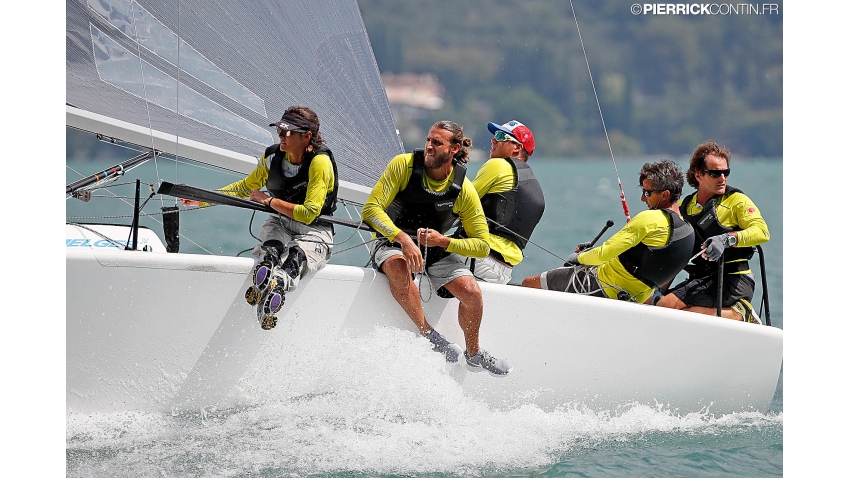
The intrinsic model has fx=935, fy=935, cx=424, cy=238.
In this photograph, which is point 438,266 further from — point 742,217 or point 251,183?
point 742,217

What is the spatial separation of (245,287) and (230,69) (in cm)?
117

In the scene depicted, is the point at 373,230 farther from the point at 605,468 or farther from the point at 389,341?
the point at 605,468

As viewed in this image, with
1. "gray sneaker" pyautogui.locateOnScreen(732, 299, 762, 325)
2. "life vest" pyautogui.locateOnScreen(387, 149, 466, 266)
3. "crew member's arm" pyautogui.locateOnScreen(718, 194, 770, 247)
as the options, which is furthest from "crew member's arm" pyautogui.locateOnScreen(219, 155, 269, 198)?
"gray sneaker" pyautogui.locateOnScreen(732, 299, 762, 325)

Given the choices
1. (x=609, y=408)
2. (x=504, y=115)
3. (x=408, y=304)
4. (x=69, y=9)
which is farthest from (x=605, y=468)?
(x=504, y=115)

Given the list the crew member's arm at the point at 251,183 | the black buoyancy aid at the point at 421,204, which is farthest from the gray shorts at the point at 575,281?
the crew member's arm at the point at 251,183

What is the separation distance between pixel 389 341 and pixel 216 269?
66 centimetres

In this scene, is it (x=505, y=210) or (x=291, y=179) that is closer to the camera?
(x=291, y=179)

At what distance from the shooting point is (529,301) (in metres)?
3.47

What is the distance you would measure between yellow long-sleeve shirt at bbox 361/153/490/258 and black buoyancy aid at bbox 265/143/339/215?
21cm

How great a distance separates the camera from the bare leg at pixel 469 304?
327 cm

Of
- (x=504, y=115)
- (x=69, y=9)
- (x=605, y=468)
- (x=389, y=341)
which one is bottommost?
(x=605, y=468)

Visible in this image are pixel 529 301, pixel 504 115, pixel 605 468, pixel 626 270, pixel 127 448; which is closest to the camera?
pixel 127 448

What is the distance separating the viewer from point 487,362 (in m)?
3.35

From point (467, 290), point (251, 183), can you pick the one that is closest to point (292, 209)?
point (251, 183)
